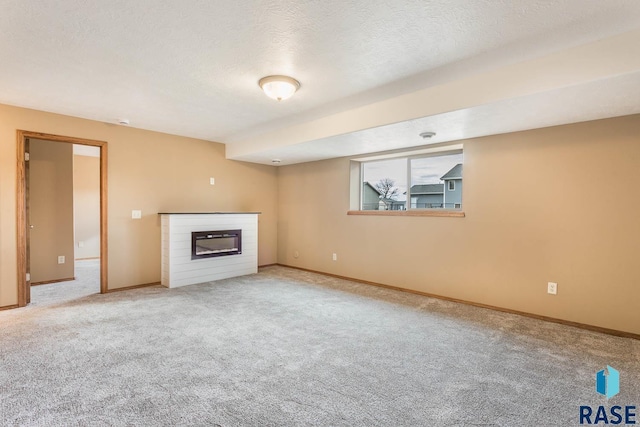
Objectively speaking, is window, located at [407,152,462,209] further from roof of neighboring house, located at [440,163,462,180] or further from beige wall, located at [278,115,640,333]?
beige wall, located at [278,115,640,333]

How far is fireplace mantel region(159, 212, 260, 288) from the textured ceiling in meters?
1.83

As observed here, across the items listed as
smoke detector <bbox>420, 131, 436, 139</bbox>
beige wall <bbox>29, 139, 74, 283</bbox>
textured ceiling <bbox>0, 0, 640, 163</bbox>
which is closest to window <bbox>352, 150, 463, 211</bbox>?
smoke detector <bbox>420, 131, 436, 139</bbox>

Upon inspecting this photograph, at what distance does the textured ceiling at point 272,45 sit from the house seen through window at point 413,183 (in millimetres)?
960

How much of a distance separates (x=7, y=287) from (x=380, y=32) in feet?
16.0

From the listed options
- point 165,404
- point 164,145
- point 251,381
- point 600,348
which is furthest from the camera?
point 164,145

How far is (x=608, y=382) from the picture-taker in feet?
6.81

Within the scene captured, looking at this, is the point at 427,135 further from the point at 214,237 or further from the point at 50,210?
the point at 50,210

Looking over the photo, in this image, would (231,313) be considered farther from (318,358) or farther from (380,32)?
(380,32)

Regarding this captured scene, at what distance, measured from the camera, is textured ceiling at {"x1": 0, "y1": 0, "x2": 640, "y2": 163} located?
73.4 inches

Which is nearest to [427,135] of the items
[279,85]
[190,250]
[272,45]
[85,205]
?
[279,85]

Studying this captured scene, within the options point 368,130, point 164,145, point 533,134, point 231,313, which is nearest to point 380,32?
point 368,130

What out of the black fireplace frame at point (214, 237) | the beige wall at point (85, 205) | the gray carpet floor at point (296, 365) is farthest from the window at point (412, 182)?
the beige wall at point (85, 205)

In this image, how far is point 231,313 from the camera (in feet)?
11.2

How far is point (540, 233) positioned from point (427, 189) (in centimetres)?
151
